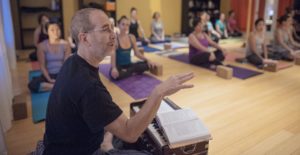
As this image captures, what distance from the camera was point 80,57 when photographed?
1.13m

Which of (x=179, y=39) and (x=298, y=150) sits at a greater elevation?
(x=179, y=39)

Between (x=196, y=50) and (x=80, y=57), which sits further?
(x=196, y=50)

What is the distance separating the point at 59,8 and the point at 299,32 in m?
6.08

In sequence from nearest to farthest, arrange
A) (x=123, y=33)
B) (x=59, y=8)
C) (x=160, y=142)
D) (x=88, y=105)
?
(x=88, y=105)
(x=160, y=142)
(x=123, y=33)
(x=59, y=8)

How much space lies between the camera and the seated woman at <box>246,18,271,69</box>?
427 centimetres

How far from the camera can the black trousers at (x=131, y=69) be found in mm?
3637

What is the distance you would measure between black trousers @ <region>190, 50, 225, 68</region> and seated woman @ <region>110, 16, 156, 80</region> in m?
0.94

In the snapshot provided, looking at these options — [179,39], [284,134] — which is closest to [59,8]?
[179,39]

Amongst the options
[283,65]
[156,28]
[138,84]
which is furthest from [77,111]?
[156,28]

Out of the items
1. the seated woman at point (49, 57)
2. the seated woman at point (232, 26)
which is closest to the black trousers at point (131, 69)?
the seated woman at point (49, 57)

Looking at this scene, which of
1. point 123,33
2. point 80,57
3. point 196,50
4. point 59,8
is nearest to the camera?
point 80,57

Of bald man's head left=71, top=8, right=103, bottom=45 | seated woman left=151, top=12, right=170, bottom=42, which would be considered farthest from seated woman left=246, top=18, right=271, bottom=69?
bald man's head left=71, top=8, right=103, bottom=45

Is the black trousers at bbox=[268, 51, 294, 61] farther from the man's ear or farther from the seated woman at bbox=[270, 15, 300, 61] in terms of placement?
the man's ear

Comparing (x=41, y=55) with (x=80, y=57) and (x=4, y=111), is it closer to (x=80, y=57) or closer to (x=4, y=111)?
(x=4, y=111)
